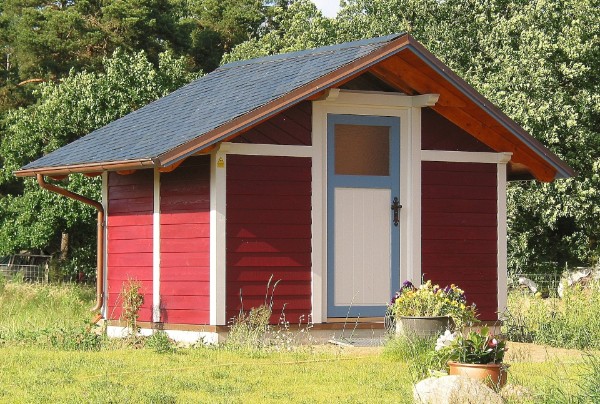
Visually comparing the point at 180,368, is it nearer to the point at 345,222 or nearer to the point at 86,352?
the point at 86,352

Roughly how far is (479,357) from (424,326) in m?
2.96

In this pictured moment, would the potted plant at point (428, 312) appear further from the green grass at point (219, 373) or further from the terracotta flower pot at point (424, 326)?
the green grass at point (219, 373)

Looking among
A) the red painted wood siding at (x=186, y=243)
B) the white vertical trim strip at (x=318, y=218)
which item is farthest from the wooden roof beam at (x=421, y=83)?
the red painted wood siding at (x=186, y=243)

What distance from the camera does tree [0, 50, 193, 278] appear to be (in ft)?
89.1

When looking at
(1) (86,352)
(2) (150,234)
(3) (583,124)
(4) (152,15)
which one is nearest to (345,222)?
(2) (150,234)

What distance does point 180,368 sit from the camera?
1127 cm

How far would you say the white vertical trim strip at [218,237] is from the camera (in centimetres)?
1402

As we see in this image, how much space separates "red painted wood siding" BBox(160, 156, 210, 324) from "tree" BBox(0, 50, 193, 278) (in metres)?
11.6

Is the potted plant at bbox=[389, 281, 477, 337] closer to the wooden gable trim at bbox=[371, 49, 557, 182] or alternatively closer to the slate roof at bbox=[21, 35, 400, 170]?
the slate roof at bbox=[21, 35, 400, 170]

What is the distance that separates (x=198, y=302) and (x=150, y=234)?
4.61ft

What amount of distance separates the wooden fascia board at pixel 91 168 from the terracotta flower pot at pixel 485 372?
5137 mm

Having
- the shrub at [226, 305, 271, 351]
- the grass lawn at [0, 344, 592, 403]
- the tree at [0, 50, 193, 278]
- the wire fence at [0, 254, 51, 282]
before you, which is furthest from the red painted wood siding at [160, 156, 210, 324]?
the tree at [0, 50, 193, 278]

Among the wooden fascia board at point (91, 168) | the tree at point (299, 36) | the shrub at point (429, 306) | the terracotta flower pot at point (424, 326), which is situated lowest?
the terracotta flower pot at point (424, 326)

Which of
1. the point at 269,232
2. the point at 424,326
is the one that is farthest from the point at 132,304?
the point at 424,326
